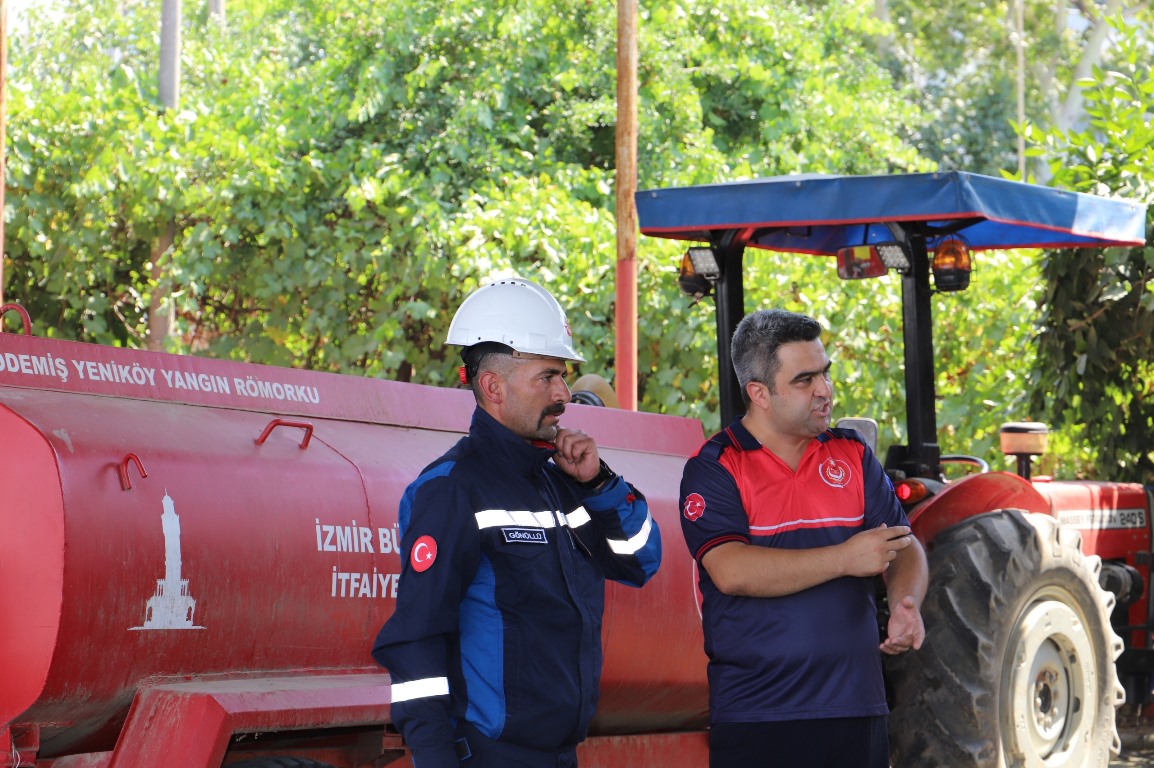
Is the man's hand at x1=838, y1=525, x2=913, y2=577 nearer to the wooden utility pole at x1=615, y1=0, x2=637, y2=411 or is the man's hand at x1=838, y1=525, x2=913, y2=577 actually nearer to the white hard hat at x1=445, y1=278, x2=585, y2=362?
the white hard hat at x1=445, y1=278, x2=585, y2=362

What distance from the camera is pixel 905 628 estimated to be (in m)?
3.87

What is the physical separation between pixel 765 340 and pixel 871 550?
653mm

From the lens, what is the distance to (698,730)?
19.5 ft

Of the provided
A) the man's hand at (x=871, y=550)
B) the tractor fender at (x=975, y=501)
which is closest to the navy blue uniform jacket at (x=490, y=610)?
the man's hand at (x=871, y=550)

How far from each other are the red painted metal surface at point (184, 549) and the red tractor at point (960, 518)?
1995 millimetres

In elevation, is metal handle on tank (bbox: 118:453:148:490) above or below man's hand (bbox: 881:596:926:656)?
above

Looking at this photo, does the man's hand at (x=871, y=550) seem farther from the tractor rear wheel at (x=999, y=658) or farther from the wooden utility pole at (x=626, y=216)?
the wooden utility pole at (x=626, y=216)

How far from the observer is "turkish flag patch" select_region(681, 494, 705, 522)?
3939mm

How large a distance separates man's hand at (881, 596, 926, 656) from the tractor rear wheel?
6.24ft

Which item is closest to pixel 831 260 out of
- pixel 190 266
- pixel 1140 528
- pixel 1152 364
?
pixel 1152 364

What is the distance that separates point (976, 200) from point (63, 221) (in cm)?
1176

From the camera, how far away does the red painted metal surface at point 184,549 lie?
12.2 feet

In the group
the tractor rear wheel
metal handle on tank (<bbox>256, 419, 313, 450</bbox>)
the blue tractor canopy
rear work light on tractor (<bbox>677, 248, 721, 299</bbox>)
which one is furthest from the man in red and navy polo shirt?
rear work light on tractor (<bbox>677, 248, 721, 299</bbox>)

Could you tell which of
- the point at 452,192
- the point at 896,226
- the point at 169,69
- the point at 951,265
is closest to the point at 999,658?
the point at 951,265
